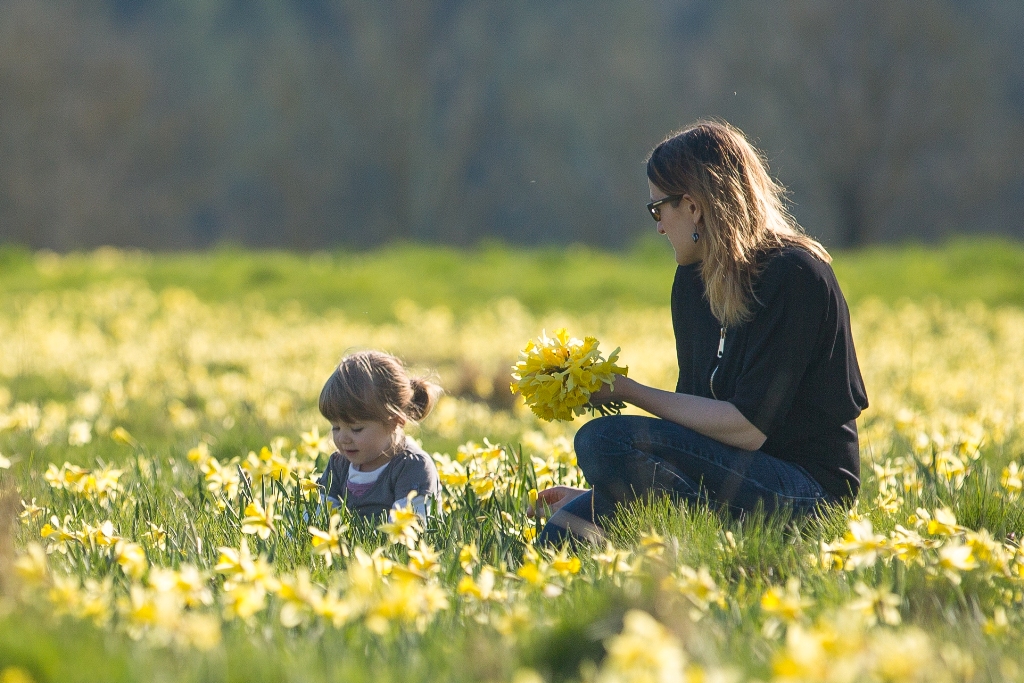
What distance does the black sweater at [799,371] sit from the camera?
3389 mm

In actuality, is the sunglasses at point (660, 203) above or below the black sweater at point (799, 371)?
above

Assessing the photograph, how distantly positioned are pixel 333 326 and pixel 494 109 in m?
27.3

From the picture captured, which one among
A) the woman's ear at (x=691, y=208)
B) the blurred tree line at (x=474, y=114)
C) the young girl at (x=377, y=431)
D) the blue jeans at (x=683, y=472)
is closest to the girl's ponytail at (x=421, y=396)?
the young girl at (x=377, y=431)

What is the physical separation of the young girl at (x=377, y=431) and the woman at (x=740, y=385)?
56 centimetres

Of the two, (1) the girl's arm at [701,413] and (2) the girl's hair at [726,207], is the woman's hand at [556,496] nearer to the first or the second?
(1) the girl's arm at [701,413]

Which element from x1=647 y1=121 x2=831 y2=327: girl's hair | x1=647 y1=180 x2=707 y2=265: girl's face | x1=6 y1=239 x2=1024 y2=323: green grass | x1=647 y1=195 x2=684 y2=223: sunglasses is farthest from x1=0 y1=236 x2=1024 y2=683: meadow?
x1=6 y1=239 x2=1024 y2=323: green grass

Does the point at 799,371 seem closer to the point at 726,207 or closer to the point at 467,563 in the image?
the point at 726,207

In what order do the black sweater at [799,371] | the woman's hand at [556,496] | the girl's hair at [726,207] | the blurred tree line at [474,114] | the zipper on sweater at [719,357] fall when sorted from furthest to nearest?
the blurred tree line at [474,114] < the woman's hand at [556,496] < the zipper on sweater at [719,357] < the girl's hair at [726,207] < the black sweater at [799,371]

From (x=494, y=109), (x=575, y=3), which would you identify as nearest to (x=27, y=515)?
(x=494, y=109)

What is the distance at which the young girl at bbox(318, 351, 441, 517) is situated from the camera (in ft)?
12.2

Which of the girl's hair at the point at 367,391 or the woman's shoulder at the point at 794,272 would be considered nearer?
the woman's shoulder at the point at 794,272

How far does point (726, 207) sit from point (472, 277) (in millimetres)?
14543

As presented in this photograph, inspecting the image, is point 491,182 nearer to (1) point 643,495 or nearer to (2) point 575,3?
(2) point 575,3

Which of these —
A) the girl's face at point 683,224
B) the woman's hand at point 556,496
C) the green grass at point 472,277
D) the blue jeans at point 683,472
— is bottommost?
the green grass at point 472,277
